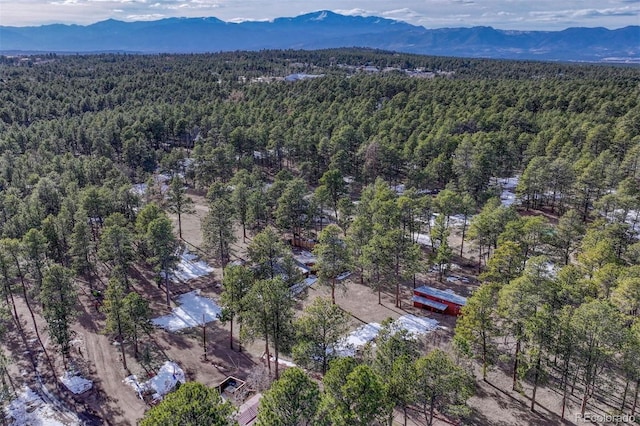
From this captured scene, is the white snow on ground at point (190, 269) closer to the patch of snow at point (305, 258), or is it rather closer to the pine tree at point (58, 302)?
the patch of snow at point (305, 258)

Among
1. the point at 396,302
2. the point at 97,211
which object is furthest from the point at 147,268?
the point at 396,302

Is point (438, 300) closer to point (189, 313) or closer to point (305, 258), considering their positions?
point (305, 258)

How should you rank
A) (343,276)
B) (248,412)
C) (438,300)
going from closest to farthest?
(248,412) < (438,300) < (343,276)

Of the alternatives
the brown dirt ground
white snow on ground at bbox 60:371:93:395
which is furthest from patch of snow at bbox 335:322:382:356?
white snow on ground at bbox 60:371:93:395

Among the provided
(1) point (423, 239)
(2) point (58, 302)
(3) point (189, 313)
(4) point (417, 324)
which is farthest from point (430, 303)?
(2) point (58, 302)

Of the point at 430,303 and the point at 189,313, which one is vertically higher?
the point at 430,303

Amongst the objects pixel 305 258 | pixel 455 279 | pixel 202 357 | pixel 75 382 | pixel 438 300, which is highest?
pixel 438 300
